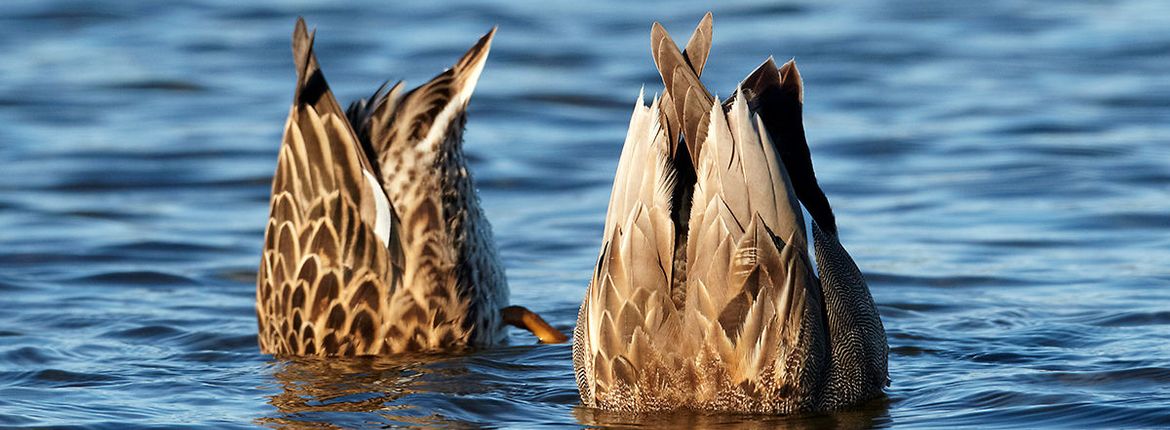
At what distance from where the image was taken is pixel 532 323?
716 cm

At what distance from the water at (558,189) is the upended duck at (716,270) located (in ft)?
0.51

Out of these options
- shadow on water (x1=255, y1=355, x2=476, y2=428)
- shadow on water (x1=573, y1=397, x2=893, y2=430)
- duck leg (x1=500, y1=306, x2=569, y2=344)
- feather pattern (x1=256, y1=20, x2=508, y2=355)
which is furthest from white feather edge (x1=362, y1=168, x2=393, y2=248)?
shadow on water (x1=573, y1=397, x2=893, y2=430)

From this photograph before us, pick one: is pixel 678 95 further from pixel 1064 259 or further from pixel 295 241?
pixel 1064 259

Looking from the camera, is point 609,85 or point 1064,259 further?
point 609,85

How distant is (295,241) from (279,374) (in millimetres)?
523

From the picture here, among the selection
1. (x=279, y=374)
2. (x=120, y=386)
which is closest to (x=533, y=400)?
(x=279, y=374)

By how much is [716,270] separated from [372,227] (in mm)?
1993

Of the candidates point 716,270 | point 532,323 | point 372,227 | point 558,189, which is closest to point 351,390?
point 372,227

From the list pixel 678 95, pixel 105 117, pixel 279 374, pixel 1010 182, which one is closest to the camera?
pixel 678 95

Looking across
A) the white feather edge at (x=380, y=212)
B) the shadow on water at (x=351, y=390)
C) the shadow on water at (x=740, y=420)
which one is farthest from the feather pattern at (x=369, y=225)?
the shadow on water at (x=740, y=420)

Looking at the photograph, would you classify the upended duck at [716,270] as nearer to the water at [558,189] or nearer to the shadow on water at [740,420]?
the shadow on water at [740,420]

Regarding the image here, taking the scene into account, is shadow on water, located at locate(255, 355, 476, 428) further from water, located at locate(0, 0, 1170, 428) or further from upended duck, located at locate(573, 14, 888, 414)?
upended duck, located at locate(573, 14, 888, 414)

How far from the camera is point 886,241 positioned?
8922 millimetres

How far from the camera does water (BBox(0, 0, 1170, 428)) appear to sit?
6.32 meters
